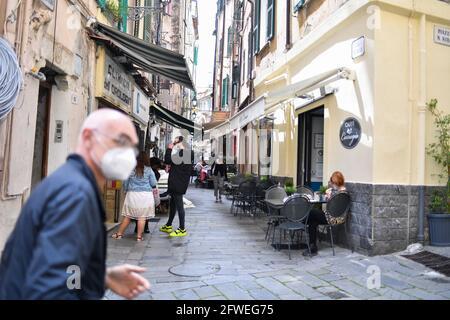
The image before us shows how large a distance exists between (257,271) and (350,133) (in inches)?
121

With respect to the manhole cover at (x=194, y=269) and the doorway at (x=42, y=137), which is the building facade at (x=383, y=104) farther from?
the doorway at (x=42, y=137)

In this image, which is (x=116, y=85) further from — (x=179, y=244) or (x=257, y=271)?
(x=257, y=271)

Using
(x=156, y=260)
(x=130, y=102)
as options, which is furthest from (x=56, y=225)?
(x=130, y=102)

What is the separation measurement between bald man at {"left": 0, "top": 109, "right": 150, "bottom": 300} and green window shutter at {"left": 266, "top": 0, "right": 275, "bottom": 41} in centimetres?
1120

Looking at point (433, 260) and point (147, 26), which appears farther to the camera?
point (147, 26)

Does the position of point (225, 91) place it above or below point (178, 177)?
above

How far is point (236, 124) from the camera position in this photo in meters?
10.8

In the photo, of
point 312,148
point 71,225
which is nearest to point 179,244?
point 312,148

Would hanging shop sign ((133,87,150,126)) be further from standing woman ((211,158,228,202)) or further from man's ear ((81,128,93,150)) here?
man's ear ((81,128,93,150))

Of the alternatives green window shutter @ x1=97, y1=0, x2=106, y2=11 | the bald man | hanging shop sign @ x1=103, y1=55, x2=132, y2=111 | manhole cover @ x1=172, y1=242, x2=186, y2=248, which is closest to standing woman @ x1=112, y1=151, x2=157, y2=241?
manhole cover @ x1=172, y1=242, x2=186, y2=248

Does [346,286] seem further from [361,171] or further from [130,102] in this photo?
[130,102]

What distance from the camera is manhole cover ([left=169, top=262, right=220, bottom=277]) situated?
16.9ft

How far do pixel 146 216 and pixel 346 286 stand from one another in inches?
155

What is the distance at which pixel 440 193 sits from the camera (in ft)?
21.5
